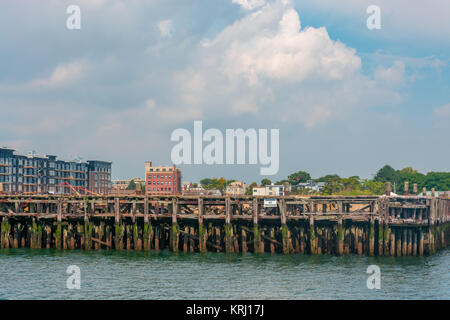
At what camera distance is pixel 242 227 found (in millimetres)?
51344

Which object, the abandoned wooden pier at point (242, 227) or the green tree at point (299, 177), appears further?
the green tree at point (299, 177)

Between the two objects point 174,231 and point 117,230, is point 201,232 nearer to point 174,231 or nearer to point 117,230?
point 174,231

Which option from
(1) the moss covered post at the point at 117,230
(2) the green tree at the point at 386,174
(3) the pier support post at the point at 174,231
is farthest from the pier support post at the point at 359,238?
(2) the green tree at the point at 386,174

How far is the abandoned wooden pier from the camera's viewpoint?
158ft

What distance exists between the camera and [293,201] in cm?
5000

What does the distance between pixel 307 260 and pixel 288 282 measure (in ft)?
32.6

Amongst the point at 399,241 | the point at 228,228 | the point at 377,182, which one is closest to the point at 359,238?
the point at 399,241

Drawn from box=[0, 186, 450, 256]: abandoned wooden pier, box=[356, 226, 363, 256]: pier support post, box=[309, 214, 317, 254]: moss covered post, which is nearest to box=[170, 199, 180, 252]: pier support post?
box=[0, 186, 450, 256]: abandoned wooden pier

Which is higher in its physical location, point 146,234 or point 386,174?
point 386,174

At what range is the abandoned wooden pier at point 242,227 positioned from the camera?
48031 mm

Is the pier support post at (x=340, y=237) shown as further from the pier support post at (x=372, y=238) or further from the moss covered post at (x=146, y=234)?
the moss covered post at (x=146, y=234)

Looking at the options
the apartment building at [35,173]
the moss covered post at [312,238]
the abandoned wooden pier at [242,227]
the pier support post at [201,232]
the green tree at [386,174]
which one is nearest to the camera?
the abandoned wooden pier at [242,227]

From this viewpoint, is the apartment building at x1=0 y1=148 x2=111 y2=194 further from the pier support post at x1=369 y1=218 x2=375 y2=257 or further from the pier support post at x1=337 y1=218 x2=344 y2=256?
the pier support post at x1=369 y1=218 x2=375 y2=257
